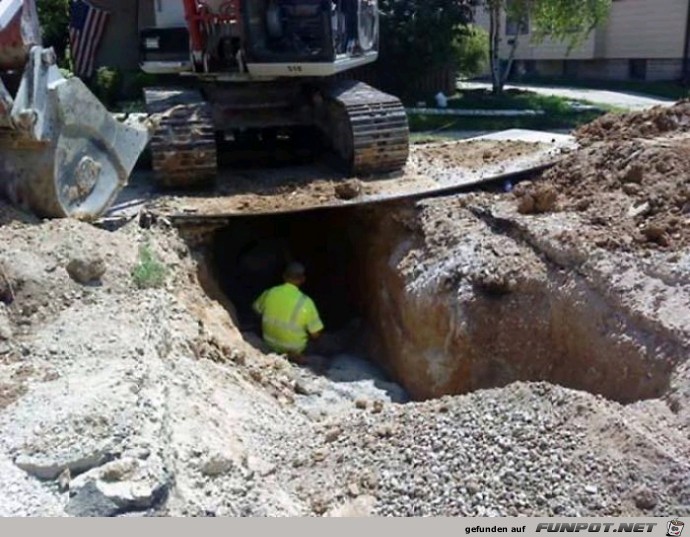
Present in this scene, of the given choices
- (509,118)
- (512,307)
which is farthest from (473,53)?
(512,307)

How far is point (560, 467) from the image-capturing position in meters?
3.70

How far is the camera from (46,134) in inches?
232

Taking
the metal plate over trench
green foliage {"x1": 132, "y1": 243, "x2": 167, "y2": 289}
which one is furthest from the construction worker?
green foliage {"x1": 132, "y1": 243, "x2": 167, "y2": 289}

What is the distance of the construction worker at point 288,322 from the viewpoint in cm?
730

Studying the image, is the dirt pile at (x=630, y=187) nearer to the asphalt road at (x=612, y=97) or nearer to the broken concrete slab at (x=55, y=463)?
the broken concrete slab at (x=55, y=463)

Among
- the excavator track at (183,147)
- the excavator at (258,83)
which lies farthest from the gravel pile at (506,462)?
the excavator at (258,83)

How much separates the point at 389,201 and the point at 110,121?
254cm

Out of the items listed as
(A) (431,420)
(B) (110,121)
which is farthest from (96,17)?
(A) (431,420)

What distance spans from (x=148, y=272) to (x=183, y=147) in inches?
96.3

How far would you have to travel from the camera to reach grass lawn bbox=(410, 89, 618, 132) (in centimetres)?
1330

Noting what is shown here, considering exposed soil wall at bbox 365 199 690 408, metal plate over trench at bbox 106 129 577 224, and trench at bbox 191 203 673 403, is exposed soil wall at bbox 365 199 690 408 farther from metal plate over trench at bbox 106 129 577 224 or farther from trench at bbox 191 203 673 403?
metal plate over trench at bbox 106 129 577 224

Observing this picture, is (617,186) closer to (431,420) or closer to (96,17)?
(431,420)

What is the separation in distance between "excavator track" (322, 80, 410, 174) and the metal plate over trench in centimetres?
16

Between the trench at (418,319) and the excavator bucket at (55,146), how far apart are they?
1292mm
